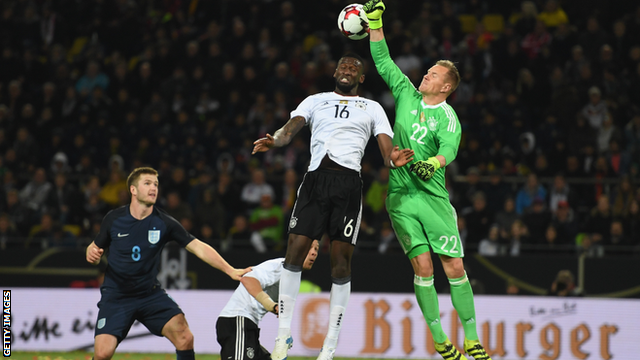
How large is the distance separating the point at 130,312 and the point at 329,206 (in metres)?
2.26

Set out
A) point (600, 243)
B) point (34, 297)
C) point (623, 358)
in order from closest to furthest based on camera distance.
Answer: point (623, 358)
point (34, 297)
point (600, 243)

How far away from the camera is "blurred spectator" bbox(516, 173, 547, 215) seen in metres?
14.5

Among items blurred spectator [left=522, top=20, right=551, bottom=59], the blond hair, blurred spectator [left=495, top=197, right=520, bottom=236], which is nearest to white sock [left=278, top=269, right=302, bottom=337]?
the blond hair

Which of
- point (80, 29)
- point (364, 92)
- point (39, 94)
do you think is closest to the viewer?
point (364, 92)

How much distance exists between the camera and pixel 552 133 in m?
15.7

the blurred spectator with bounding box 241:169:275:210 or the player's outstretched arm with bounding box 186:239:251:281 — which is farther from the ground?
the blurred spectator with bounding box 241:169:275:210

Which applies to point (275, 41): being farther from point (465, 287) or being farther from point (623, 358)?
point (465, 287)

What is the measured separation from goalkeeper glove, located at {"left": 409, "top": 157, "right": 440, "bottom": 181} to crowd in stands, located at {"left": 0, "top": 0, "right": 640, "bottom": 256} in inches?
261

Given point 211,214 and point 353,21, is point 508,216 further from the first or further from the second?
point 353,21

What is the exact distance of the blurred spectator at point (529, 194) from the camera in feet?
47.7

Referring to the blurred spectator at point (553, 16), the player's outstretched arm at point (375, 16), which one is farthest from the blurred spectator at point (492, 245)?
the player's outstretched arm at point (375, 16)

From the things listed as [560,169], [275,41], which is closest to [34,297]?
[275,41]

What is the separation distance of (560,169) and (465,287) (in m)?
7.99

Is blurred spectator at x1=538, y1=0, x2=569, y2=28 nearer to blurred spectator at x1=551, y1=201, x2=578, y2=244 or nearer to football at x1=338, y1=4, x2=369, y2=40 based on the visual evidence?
blurred spectator at x1=551, y1=201, x2=578, y2=244
